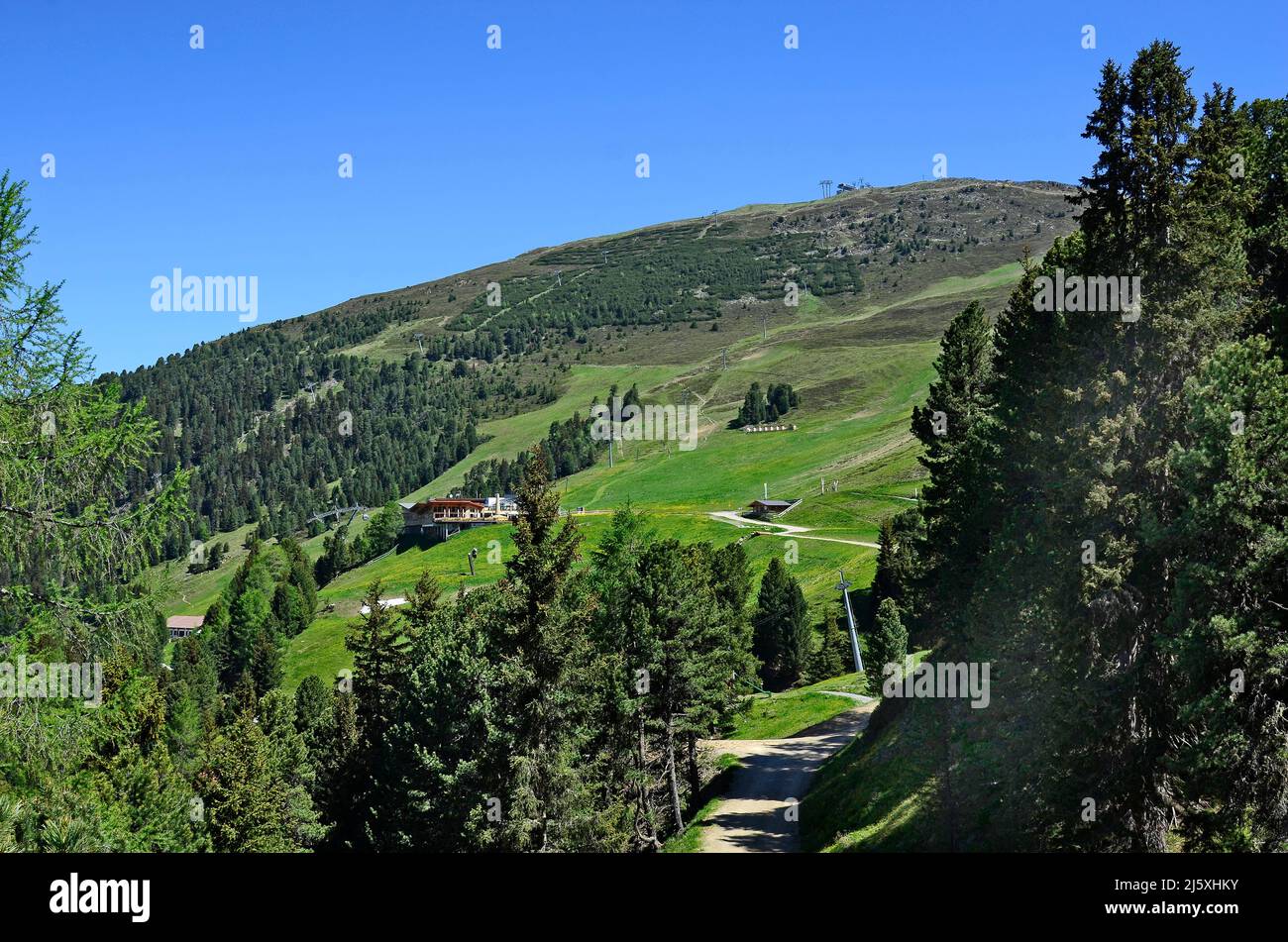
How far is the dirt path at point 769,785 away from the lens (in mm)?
43125

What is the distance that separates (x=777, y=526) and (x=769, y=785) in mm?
104513

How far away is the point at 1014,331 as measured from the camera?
38938 millimetres

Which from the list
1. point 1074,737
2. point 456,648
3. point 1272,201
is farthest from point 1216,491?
point 456,648

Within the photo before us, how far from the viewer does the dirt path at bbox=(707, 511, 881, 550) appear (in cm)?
14088

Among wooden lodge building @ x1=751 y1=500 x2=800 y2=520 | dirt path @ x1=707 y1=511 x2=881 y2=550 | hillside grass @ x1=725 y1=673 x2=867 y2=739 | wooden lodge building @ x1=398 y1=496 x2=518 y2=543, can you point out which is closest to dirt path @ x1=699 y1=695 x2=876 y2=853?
hillside grass @ x1=725 y1=673 x2=867 y2=739

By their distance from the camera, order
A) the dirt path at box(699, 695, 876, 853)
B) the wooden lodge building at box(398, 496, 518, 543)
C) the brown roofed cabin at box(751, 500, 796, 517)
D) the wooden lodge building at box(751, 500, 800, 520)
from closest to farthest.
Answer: the dirt path at box(699, 695, 876, 853) < the wooden lodge building at box(751, 500, 800, 520) < the brown roofed cabin at box(751, 500, 796, 517) < the wooden lodge building at box(398, 496, 518, 543)

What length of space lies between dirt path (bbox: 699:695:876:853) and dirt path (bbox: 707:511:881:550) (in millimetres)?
63080

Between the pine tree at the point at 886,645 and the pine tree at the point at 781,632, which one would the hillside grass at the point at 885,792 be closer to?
the pine tree at the point at 886,645

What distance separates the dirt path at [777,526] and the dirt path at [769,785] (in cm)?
6308

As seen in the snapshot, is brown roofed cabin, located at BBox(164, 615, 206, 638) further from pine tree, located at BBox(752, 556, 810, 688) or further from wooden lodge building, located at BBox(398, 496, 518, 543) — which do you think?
pine tree, located at BBox(752, 556, 810, 688)

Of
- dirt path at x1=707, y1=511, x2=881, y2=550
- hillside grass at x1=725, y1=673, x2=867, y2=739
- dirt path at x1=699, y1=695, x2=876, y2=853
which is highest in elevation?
dirt path at x1=707, y1=511, x2=881, y2=550

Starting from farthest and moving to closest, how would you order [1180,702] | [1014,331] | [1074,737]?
[1014,331]
[1074,737]
[1180,702]
